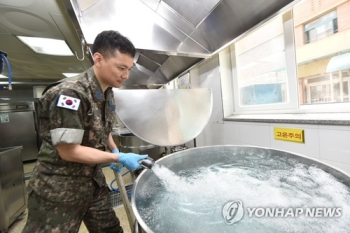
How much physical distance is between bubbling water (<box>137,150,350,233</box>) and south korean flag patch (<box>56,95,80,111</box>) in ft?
1.74

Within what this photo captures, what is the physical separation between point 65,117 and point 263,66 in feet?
5.97

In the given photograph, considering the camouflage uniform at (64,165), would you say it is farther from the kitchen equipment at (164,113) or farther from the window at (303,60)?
the window at (303,60)

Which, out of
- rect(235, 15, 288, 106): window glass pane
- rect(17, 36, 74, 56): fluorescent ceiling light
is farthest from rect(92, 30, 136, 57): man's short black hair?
rect(17, 36, 74, 56): fluorescent ceiling light

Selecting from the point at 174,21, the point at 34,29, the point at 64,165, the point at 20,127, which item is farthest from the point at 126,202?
the point at 20,127

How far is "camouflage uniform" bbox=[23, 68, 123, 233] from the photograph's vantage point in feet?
2.30

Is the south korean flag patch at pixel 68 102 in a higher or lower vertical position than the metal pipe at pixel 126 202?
higher

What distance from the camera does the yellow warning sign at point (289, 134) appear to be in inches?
44.3

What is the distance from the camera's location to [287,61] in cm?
138

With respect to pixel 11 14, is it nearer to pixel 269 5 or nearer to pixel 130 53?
pixel 130 53

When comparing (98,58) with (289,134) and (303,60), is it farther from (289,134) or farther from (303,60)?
(303,60)

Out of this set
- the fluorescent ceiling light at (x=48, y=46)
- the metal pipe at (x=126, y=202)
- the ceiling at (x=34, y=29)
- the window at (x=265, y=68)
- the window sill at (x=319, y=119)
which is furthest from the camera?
the fluorescent ceiling light at (x=48, y=46)

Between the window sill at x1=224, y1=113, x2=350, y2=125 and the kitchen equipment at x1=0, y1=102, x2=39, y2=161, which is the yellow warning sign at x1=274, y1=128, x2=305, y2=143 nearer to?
the window sill at x1=224, y1=113, x2=350, y2=125

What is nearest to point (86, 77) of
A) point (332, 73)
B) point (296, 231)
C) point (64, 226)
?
point (64, 226)

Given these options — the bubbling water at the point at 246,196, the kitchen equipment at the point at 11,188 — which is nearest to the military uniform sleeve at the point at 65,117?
the bubbling water at the point at 246,196
